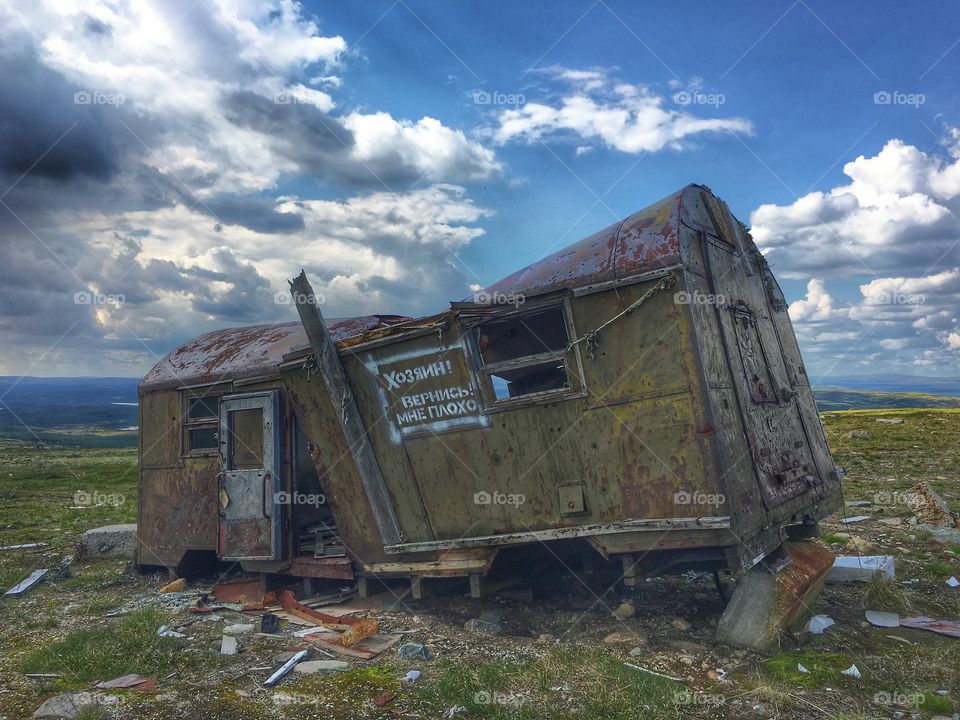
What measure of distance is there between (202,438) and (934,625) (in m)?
9.46

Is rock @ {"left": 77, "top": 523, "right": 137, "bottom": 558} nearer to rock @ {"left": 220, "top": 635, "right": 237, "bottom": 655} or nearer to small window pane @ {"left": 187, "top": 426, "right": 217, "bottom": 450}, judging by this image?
small window pane @ {"left": 187, "top": 426, "right": 217, "bottom": 450}

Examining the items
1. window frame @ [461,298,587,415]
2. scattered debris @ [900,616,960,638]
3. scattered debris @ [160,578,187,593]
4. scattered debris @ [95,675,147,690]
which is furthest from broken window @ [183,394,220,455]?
scattered debris @ [900,616,960,638]

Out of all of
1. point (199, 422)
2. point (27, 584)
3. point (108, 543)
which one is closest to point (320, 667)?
point (199, 422)

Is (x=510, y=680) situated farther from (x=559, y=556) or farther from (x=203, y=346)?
(x=203, y=346)

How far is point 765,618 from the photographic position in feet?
18.3

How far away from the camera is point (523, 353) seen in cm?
726

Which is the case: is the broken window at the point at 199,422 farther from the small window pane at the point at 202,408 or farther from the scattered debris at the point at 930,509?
the scattered debris at the point at 930,509

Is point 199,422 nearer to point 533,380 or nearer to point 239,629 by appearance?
point 239,629

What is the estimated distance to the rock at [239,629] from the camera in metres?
6.85

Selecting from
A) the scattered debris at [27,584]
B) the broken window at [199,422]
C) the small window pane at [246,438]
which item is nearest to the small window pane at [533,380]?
the small window pane at [246,438]

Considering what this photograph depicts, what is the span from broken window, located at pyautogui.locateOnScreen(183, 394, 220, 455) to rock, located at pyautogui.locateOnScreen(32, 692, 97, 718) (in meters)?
4.34

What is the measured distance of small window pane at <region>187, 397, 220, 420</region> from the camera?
9.37 meters

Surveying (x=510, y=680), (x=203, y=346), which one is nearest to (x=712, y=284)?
(x=510, y=680)

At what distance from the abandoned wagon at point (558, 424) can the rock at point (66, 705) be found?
3.05 meters
